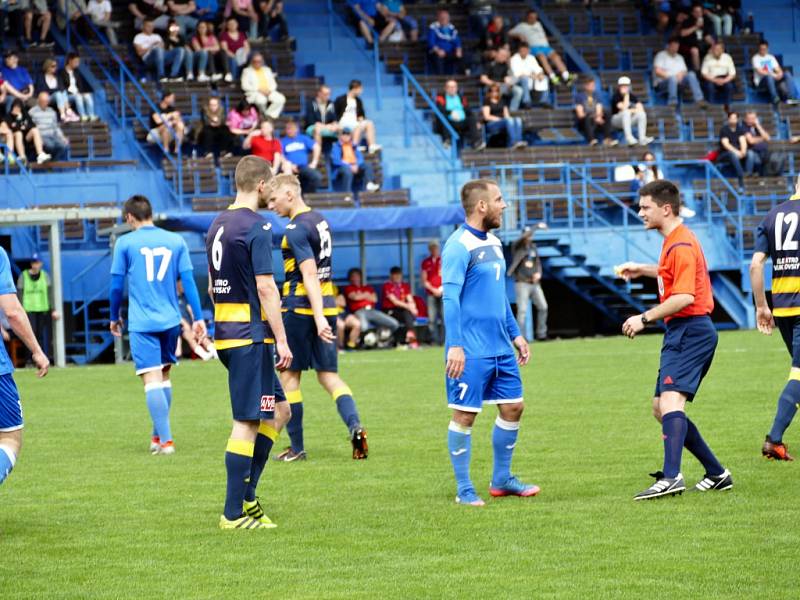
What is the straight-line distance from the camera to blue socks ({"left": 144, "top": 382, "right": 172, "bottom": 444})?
38.4 feet

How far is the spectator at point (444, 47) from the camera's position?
3148cm

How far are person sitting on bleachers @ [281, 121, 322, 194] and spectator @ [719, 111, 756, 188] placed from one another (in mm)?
8556

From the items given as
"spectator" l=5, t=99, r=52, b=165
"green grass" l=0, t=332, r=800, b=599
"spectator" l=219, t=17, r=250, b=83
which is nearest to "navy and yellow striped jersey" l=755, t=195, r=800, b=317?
"green grass" l=0, t=332, r=800, b=599

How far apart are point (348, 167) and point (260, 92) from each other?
257 cm

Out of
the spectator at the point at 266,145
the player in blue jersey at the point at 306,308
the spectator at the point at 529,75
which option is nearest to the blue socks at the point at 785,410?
the player in blue jersey at the point at 306,308

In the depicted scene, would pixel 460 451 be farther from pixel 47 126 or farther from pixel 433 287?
pixel 47 126

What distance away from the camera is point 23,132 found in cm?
2591

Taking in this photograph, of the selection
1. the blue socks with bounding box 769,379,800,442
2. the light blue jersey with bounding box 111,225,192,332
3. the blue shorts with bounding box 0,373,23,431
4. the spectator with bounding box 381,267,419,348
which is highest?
the light blue jersey with bounding box 111,225,192,332

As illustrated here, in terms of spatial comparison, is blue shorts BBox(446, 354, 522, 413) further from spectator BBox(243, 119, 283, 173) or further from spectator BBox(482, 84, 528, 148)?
spectator BBox(482, 84, 528, 148)

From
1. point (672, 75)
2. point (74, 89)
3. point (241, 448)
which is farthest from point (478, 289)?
point (672, 75)

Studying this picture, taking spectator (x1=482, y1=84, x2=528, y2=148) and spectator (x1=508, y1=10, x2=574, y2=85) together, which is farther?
spectator (x1=508, y1=10, x2=574, y2=85)

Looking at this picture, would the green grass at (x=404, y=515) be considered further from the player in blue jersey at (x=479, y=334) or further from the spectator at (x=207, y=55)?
the spectator at (x=207, y=55)

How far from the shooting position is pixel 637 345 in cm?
2308

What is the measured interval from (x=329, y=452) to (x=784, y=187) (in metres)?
20.2
